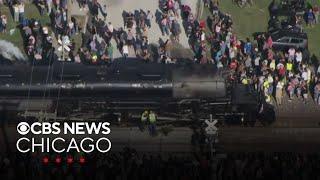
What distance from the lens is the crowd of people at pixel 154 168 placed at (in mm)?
29438

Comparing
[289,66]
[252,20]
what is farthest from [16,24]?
[289,66]

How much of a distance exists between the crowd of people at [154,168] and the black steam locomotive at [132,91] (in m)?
9.67

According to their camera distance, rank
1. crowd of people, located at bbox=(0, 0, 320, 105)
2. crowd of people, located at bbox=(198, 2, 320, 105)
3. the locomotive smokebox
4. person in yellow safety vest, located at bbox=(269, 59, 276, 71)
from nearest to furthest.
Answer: the locomotive smokebox < crowd of people, located at bbox=(198, 2, 320, 105) < crowd of people, located at bbox=(0, 0, 320, 105) < person in yellow safety vest, located at bbox=(269, 59, 276, 71)

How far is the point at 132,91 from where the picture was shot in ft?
135

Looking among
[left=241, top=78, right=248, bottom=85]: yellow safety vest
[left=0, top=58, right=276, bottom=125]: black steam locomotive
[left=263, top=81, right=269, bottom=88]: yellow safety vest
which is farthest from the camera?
[left=263, top=81, right=269, bottom=88]: yellow safety vest

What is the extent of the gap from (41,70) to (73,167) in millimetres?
12231

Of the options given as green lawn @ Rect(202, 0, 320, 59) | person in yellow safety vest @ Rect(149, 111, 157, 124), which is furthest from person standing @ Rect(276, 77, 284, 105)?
person in yellow safety vest @ Rect(149, 111, 157, 124)

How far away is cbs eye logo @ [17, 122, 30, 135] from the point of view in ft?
131

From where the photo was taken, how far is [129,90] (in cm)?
4097

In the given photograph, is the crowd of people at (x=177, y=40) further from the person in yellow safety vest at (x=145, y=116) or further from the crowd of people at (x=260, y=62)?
the person in yellow safety vest at (x=145, y=116)

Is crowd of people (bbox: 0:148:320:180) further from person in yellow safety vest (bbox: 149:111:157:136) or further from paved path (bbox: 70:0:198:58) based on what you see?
paved path (bbox: 70:0:198:58)

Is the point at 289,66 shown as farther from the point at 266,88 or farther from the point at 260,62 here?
the point at 266,88

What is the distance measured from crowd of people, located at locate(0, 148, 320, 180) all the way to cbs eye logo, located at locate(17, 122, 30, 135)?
841 centimetres

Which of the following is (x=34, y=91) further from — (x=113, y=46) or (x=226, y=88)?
(x=226, y=88)
